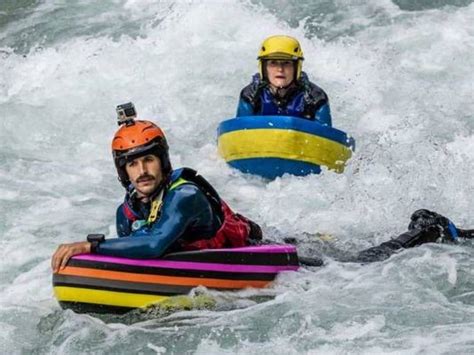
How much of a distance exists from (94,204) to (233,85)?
11.1 feet

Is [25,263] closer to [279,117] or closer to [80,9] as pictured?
[279,117]

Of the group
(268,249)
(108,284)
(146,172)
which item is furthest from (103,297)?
(268,249)

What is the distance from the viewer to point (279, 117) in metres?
8.12

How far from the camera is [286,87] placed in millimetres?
8453

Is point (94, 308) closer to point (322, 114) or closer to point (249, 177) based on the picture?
point (249, 177)

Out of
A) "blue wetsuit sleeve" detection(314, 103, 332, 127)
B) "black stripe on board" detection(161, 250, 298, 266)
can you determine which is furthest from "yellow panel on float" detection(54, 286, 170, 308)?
"blue wetsuit sleeve" detection(314, 103, 332, 127)

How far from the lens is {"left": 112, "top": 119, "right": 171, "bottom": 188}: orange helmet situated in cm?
550

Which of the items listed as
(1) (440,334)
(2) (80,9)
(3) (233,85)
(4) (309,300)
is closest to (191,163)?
(3) (233,85)

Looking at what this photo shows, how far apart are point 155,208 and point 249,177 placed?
2990 millimetres

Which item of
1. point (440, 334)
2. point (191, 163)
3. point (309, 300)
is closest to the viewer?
point (440, 334)

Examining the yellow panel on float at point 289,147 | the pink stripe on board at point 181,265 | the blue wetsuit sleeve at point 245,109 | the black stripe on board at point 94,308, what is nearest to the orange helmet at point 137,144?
the pink stripe on board at point 181,265

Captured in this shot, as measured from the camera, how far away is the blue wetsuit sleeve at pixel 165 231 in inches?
212

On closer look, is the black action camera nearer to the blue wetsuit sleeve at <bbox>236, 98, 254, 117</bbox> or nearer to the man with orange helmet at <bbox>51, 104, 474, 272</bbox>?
the man with orange helmet at <bbox>51, 104, 474, 272</bbox>

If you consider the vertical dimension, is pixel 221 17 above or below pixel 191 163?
above
